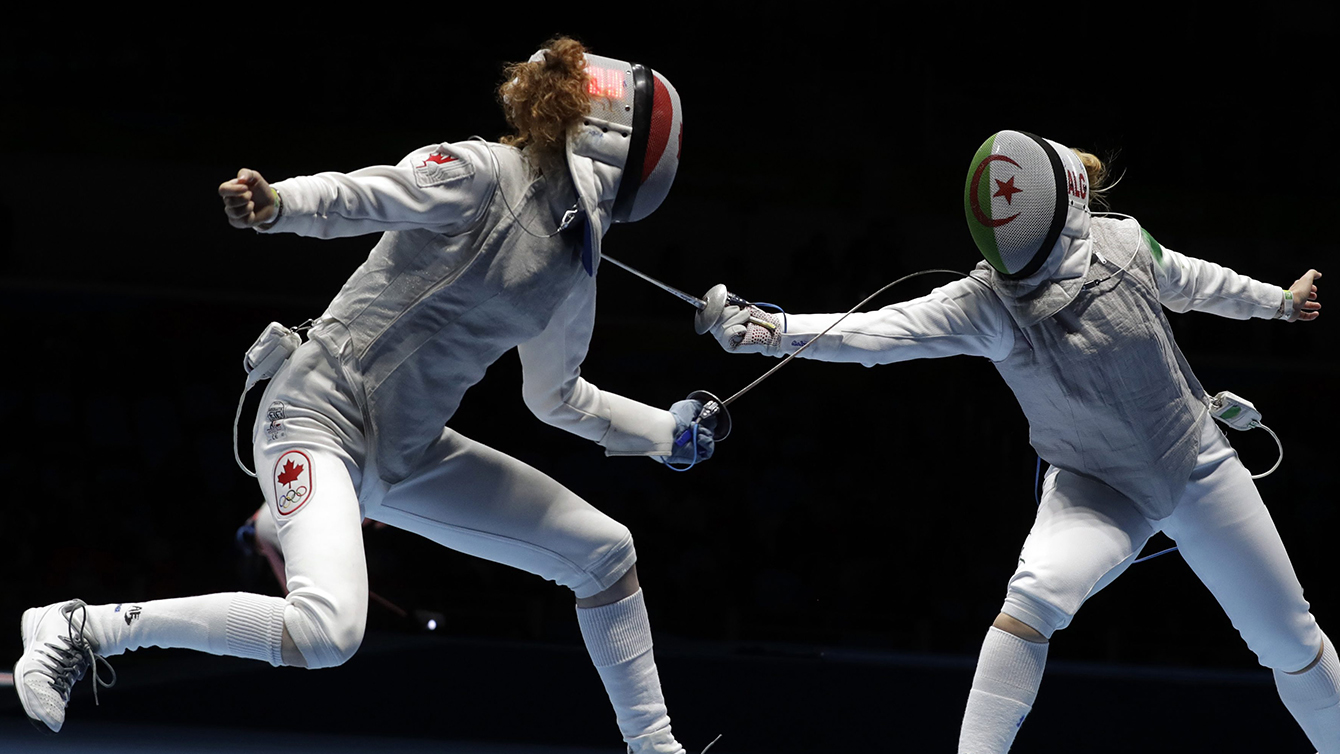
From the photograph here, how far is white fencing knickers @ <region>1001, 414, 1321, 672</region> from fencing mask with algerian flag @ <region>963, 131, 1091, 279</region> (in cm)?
46

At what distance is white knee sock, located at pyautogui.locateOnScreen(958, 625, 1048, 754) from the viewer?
2016mm

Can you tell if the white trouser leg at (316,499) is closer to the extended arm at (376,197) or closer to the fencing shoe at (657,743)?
the extended arm at (376,197)

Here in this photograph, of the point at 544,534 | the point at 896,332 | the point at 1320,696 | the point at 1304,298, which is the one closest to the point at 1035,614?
the point at 896,332

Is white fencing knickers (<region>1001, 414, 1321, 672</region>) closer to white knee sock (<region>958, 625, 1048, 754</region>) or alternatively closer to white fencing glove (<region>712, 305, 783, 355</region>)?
white knee sock (<region>958, 625, 1048, 754</region>)

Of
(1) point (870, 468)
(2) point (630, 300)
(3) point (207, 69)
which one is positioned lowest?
(1) point (870, 468)

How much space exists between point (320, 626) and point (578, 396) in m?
0.74

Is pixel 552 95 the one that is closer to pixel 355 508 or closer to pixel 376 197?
pixel 376 197

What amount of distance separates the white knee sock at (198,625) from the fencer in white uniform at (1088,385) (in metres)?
0.96

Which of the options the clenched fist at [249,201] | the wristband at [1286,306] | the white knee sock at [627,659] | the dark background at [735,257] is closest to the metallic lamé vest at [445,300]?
the clenched fist at [249,201]

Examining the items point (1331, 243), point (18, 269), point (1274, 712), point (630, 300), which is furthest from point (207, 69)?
point (1331, 243)

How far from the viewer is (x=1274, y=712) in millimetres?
3523

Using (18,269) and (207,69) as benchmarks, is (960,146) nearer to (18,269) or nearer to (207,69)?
(207,69)

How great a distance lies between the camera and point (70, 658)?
1.80m

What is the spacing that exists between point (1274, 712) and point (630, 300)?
3.12 m
